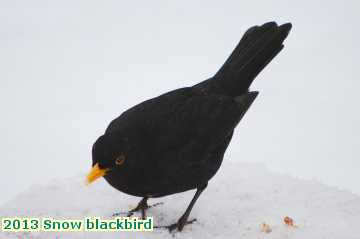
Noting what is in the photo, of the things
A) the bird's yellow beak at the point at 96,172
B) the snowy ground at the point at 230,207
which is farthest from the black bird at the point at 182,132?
the snowy ground at the point at 230,207

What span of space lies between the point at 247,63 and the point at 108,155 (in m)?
2.33

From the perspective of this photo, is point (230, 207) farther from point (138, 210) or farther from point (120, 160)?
point (120, 160)

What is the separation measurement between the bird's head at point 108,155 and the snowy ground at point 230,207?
0.90 metres

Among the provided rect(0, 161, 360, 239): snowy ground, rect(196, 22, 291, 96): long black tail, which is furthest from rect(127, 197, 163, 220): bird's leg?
rect(196, 22, 291, 96): long black tail

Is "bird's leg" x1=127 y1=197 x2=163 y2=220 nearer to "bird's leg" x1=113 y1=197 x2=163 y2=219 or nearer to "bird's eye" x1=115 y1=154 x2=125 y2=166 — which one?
"bird's leg" x1=113 y1=197 x2=163 y2=219

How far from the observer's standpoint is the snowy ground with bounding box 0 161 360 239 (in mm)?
6234

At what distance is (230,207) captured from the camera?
694 centimetres

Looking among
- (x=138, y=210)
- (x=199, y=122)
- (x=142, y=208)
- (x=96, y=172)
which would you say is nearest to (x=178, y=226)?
(x=142, y=208)

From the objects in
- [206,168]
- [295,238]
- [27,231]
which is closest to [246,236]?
[295,238]

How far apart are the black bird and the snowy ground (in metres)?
0.41

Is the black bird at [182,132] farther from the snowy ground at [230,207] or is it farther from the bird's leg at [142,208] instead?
the snowy ground at [230,207]

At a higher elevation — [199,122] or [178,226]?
[199,122]

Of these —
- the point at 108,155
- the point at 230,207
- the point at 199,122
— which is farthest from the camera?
the point at 230,207

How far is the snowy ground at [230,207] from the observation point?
6234 mm
